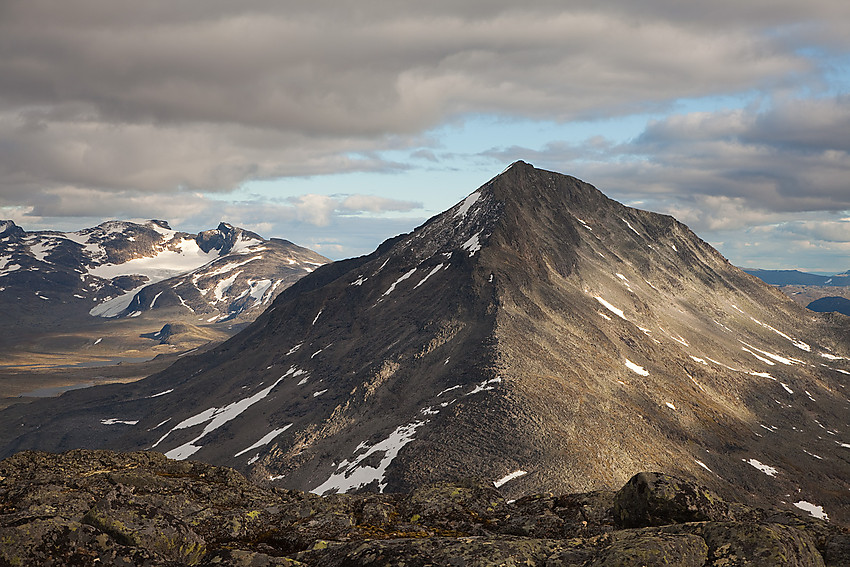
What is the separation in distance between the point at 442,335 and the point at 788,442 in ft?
314

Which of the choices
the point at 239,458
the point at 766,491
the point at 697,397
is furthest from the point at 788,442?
the point at 239,458

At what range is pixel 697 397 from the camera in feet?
511

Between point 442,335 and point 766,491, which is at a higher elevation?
point 442,335

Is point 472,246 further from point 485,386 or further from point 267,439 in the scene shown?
point 267,439

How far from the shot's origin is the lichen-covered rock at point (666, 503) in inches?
755

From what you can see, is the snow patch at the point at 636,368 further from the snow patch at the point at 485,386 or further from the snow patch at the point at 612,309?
the snow patch at the point at 485,386

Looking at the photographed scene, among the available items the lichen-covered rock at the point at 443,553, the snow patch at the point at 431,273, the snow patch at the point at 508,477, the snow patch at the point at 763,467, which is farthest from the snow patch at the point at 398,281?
the lichen-covered rock at the point at 443,553

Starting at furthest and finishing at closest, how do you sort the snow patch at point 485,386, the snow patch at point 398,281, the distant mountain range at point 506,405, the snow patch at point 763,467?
the snow patch at point 398,281 < the snow patch at point 763,467 < the snow patch at point 485,386 < the distant mountain range at point 506,405

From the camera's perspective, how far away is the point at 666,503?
19297 millimetres

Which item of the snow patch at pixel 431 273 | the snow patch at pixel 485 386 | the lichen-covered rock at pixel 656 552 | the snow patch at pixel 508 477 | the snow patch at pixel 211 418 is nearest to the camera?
the lichen-covered rock at pixel 656 552

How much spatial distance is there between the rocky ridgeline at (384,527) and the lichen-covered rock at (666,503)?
4 cm

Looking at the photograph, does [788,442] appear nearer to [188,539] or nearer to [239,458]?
[239,458]

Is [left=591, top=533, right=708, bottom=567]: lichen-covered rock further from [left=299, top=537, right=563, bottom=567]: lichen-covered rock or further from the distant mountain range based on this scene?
the distant mountain range

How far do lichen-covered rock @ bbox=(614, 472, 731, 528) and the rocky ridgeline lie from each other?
1.4 inches
